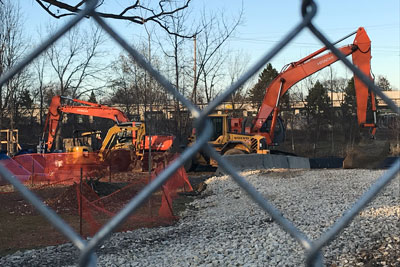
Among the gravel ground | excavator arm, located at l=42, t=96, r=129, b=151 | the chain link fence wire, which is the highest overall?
excavator arm, located at l=42, t=96, r=129, b=151

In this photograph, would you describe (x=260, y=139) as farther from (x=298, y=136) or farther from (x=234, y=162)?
(x=298, y=136)

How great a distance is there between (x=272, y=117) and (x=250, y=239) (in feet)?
39.1

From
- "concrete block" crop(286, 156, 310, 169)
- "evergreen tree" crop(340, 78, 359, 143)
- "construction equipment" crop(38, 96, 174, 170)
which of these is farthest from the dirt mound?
"construction equipment" crop(38, 96, 174, 170)

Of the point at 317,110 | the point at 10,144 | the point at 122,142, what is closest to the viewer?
the point at 122,142

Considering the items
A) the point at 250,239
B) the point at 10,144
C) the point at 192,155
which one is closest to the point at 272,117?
the point at 10,144

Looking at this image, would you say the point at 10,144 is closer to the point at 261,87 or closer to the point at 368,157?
the point at 261,87

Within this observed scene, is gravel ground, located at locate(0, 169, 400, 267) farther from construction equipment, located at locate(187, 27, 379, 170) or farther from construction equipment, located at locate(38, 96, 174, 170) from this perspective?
construction equipment, located at locate(38, 96, 174, 170)

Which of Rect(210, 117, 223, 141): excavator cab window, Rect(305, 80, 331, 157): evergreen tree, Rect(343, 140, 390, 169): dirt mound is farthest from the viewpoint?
Rect(305, 80, 331, 157): evergreen tree

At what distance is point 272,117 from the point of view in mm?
18422

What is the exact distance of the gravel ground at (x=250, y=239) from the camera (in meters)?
5.82

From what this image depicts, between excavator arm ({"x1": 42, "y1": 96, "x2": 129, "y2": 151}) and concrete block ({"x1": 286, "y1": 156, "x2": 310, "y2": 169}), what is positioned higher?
excavator arm ({"x1": 42, "y1": 96, "x2": 129, "y2": 151})

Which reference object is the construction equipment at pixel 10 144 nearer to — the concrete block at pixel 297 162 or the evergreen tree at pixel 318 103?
the concrete block at pixel 297 162

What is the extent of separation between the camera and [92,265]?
2.93 ft

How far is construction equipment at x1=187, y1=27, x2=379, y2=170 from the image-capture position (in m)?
15.1
